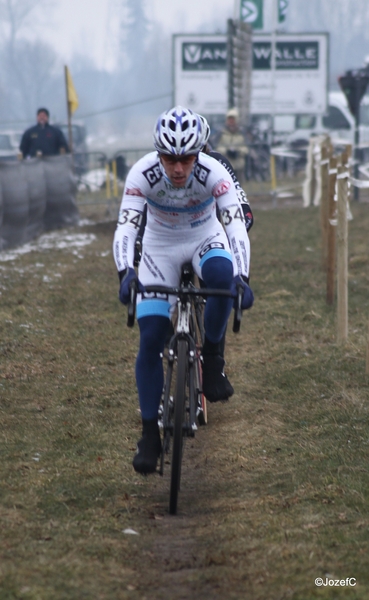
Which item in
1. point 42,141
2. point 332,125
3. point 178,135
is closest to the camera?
point 178,135

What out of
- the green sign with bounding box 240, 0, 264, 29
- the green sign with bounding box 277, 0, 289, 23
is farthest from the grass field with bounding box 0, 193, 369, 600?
the green sign with bounding box 240, 0, 264, 29

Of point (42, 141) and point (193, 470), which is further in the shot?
point (42, 141)

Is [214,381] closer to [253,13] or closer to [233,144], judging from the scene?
[233,144]

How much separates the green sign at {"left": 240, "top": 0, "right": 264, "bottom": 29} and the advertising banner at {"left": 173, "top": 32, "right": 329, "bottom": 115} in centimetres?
153

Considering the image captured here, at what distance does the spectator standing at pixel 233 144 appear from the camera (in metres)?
21.0

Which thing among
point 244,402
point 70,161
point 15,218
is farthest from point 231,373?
point 70,161

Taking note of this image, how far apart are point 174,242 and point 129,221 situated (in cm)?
40

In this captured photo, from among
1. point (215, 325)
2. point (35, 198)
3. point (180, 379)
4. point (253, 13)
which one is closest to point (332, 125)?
point (253, 13)

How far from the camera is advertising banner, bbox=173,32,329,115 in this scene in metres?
33.4

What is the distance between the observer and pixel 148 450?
4863 mm

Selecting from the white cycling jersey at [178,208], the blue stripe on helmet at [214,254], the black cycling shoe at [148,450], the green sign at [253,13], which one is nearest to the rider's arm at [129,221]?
the white cycling jersey at [178,208]

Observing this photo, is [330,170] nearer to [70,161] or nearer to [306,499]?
[306,499]

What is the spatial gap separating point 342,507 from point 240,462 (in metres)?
0.95

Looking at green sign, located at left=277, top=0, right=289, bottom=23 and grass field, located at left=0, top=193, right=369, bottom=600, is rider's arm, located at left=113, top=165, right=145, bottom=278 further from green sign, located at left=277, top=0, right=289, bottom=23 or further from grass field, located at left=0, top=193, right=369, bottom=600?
green sign, located at left=277, top=0, right=289, bottom=23
